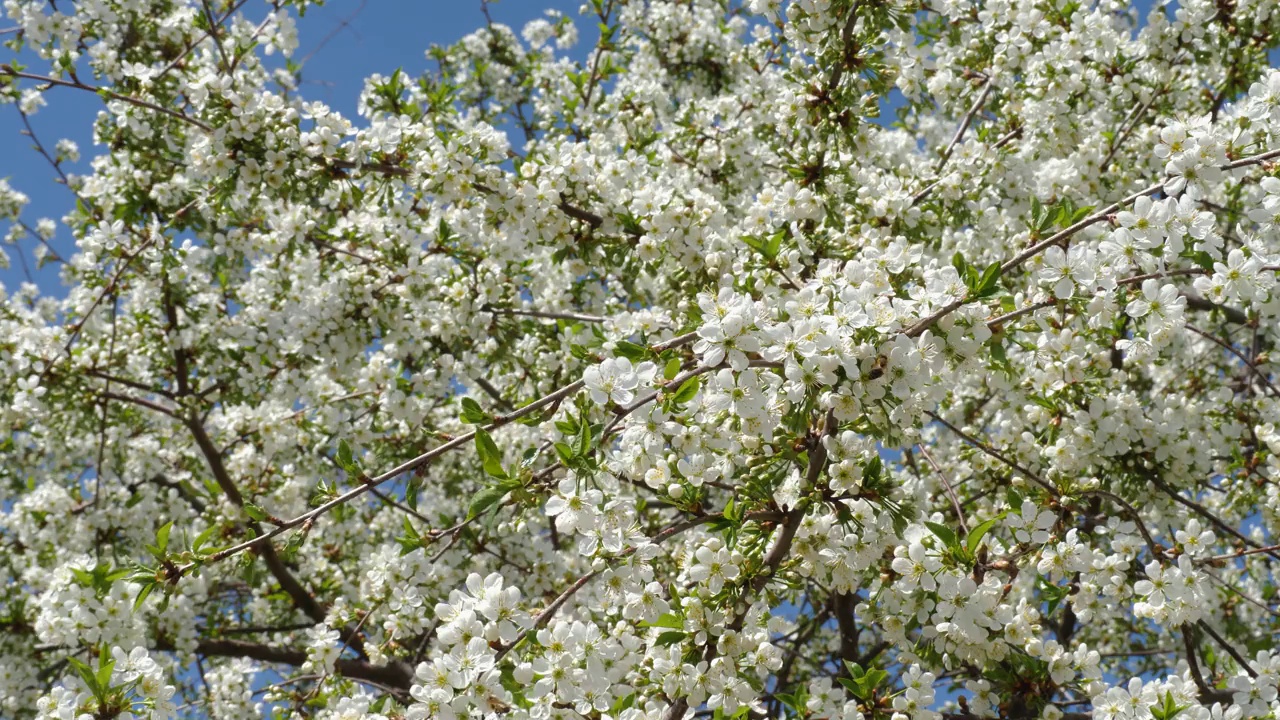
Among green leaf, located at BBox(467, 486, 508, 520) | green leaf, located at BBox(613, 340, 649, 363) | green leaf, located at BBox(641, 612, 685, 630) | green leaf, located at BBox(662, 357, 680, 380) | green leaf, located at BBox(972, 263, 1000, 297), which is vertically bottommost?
green leaf, located at BBox(641, 612, 685, 630)

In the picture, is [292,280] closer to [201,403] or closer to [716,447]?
[201,403]

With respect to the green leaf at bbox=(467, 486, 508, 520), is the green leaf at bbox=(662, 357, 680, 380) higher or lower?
higher

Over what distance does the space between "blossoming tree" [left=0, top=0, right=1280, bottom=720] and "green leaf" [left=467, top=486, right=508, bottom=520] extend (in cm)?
1

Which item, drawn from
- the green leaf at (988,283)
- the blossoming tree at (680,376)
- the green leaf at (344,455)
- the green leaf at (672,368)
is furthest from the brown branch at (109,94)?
the green leaf at (988,283)

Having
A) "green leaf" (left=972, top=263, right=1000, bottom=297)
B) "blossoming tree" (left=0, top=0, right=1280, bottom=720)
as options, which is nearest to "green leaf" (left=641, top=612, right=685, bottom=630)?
"blossoming tree" (left=0, top=0, right=1280, bottom=720)

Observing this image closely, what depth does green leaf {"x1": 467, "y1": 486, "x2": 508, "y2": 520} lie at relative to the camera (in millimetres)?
2809

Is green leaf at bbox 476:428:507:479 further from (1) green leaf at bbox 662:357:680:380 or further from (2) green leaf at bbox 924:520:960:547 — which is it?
(2) green leaf at bbox 924:520:960:547

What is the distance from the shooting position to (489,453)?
2.84 meters

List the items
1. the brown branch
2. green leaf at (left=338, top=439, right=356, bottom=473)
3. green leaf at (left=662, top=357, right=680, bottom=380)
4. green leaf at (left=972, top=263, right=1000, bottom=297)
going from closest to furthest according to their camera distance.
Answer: green leaf at (left=972, top=263, right=1000, bottom=297), green leaf at (left=662, top=357, right=680, bottom=380), green leaf at (left=338, top=439, right=356, bottom=473), the brown branch

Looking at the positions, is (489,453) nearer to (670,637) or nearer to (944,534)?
(670,637)

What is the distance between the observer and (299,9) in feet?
20.4

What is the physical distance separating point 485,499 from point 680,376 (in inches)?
28.0

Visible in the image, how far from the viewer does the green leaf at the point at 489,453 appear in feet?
9.18

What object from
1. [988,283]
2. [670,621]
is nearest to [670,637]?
[670,621]
